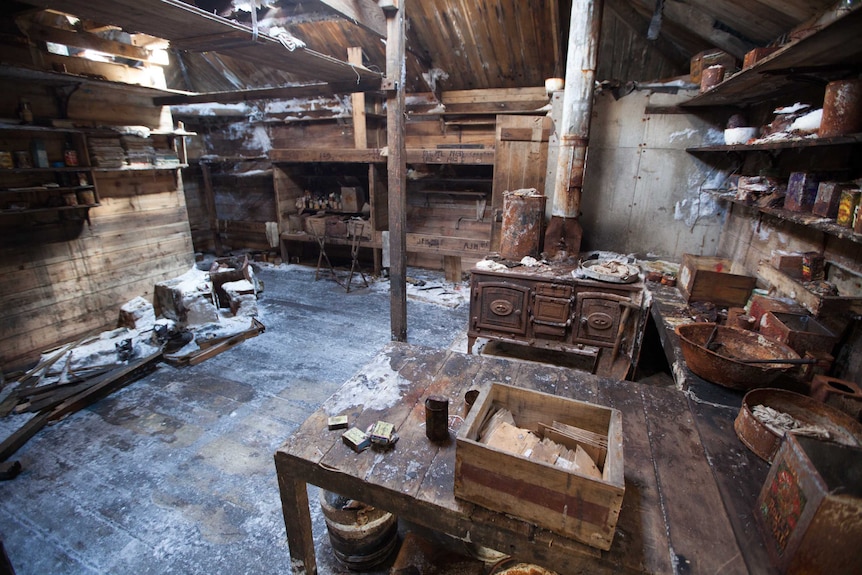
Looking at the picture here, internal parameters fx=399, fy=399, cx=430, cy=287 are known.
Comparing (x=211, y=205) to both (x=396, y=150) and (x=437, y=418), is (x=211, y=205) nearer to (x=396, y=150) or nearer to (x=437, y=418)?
(x=396, y=150)

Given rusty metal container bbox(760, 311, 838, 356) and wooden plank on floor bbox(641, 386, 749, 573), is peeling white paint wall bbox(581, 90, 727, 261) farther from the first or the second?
wooden plank on floor bbox(641, 386, 749, 573)

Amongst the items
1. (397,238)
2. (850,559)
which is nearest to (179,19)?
(397,238)

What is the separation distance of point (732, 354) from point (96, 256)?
657cm

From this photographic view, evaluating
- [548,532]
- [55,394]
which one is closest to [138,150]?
[55,394]

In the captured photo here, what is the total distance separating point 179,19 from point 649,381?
4.40m

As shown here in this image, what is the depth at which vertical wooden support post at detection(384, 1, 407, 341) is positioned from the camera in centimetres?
329

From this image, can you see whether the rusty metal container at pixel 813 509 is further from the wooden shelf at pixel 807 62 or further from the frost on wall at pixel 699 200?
the frost on wall at pixel 699 200

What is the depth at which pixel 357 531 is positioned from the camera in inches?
82.4

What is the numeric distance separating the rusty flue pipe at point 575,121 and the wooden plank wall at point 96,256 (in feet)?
17.6

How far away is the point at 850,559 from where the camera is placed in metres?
1.06

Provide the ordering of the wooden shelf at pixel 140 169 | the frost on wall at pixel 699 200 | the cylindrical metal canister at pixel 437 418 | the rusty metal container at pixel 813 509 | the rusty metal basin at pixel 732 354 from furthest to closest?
the wooden shelf at pixel 140 169 < the frost on wall at pixel 699 200 < the rusty metal basin at pixel 732 354 < the cylindrical metal canister at pixel 437 418 < the rusty metal container at pixel 813 509

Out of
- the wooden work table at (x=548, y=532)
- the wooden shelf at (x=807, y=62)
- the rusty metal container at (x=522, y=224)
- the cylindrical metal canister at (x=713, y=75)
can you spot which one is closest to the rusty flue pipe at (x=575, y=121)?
the rusty metal container at (x=522, y=224)

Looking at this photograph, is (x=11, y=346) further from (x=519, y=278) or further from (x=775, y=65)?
(x=775, y=65)

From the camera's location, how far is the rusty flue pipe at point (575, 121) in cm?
387
